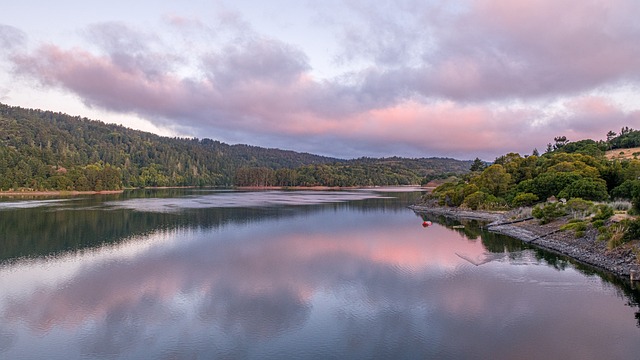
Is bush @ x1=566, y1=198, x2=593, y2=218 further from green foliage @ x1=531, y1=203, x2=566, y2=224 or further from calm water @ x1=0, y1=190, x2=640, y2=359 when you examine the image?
calm water @ x1=0, y1=190, x2=640, y2=359

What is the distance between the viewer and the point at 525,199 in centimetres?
5997

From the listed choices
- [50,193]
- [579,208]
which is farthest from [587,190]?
[50,193]

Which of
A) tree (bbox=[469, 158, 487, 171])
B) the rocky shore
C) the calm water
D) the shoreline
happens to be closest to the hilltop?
the rocky shore

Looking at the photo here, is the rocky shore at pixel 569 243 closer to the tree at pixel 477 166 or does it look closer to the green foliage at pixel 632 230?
the green foliage at pixel 632 230

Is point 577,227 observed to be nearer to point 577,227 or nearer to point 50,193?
point 577,227

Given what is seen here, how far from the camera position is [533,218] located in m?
52.2

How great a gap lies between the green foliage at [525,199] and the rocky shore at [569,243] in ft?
8.76

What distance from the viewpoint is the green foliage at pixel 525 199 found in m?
59.6

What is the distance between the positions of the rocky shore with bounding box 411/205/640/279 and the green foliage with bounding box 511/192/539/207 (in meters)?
2.67

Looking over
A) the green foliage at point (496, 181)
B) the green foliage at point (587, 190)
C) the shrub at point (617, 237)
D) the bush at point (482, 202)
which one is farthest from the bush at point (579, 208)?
the green foliage at point (496, 181)

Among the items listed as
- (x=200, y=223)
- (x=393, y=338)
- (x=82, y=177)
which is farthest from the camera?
(x=82, y=177)

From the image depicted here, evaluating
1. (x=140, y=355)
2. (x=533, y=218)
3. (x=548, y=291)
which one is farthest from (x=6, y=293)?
(x=533, y=218)

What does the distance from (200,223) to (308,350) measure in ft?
143

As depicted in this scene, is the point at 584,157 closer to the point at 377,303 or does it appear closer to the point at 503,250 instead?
the point at 503,250
